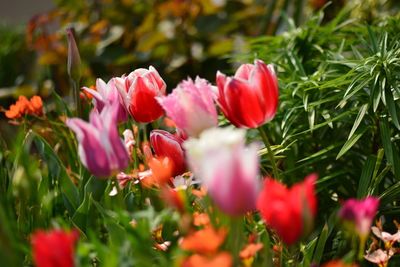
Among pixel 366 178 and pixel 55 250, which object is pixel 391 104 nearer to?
pixel 366 178

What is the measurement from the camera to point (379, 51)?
1088mm

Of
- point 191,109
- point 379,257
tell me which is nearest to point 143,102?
point 191,109

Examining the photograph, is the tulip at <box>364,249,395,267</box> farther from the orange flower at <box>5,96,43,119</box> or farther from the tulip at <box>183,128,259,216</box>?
the orange flower at <box>5,96,43,119</box>

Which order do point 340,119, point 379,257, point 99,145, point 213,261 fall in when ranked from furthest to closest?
point 340,119 → point 379,257 → point 99,145 → point 213,261

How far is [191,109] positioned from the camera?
65 cm

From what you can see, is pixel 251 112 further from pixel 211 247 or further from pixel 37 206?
pixel 37 206

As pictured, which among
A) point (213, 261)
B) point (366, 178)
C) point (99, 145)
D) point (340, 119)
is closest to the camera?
point (213, 261)

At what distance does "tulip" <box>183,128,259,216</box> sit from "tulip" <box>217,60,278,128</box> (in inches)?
7.4

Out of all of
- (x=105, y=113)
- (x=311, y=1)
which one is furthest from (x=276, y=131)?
(x=311, y=1)

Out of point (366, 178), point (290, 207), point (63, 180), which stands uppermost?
point (290, 207)

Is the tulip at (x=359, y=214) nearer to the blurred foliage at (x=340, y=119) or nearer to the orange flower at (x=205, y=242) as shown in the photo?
the orange flower at (x=205, y=242)

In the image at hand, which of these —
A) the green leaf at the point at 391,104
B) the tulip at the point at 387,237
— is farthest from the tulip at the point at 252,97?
the green leaf at the point at 391,104

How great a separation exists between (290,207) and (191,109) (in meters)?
0.19

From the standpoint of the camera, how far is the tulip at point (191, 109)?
2.14 feet
